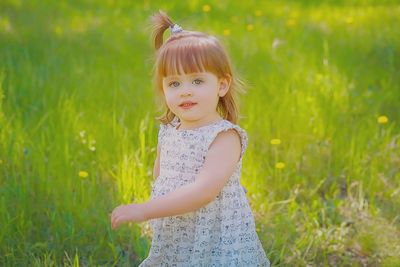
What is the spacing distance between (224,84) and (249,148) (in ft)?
3.88

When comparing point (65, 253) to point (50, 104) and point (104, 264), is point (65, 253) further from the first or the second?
point (50, 104)

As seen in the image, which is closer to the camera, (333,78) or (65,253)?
(65,253)

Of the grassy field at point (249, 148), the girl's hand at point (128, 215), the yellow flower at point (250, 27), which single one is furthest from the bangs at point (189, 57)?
the yellow flower at point (250, 27)

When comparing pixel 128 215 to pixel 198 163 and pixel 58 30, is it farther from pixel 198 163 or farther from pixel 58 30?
pixel 58 30

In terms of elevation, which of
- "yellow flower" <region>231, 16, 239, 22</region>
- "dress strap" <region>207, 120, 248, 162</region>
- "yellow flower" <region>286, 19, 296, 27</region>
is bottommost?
"dress strap" <region>207, 120, 248, 162</region>

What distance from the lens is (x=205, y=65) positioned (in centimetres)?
218

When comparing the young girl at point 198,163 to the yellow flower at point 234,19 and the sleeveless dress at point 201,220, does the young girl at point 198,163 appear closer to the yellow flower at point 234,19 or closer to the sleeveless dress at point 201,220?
the sleeveless dress at point 201,220

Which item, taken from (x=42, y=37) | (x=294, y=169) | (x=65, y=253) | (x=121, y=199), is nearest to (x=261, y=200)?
(x=294, y=169)

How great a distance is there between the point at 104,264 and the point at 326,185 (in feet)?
3.77

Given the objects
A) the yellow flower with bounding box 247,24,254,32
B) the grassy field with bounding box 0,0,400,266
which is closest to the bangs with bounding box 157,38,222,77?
the grassy field with bounding box 0,0,400,266

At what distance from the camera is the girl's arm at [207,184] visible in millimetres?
2078

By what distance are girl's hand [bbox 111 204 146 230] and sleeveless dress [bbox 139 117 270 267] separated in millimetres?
241

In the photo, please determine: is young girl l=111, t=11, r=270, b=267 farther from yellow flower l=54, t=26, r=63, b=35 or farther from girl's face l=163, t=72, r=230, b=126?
yellow flower l=54, t=26, r=63, b=35

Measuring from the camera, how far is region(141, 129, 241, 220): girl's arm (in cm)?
208
